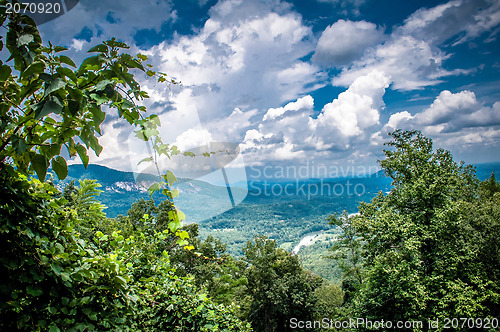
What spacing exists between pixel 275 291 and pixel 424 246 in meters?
14.4

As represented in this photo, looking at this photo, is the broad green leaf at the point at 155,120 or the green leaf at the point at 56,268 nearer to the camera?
the broad green leaf at the point at 155,120

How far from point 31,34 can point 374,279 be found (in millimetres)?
16975

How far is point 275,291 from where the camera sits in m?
24.4

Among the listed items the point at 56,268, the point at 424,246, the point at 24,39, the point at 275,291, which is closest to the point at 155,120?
the point at 24,39

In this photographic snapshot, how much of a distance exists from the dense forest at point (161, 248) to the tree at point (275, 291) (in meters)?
0.14

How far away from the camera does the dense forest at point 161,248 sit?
1.28 meters

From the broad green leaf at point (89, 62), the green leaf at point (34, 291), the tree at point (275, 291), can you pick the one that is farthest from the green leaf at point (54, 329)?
the tree at point (275, 291)

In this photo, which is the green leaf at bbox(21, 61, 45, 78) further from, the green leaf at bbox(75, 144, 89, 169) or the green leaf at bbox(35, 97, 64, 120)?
the green leaf at bbox(75, 144, 89, 169)

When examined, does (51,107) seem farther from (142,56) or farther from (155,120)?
(142,56)

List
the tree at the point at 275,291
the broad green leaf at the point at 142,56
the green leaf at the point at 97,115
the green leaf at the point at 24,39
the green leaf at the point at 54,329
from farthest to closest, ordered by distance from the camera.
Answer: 1. the tree at the point at 275,291
2. the green leaf at the point at 54,329
3. the broad green leaf at the point at 142,56
4. the green leaf at the point at 97,115
5. the green leaf at the point at 24,39

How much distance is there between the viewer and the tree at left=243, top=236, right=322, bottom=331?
2461 centimetres

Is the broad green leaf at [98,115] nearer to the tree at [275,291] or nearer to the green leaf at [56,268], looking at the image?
the green leaf at [56,268]

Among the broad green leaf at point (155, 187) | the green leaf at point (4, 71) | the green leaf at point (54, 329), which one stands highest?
the green leaf at point (4, 71)

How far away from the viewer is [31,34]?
1.16m
